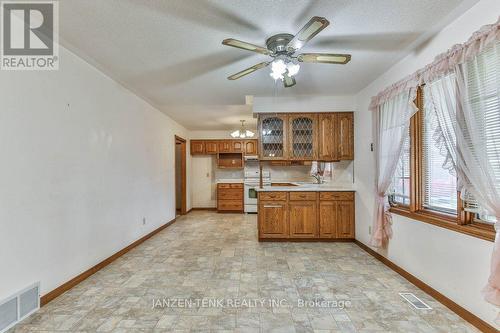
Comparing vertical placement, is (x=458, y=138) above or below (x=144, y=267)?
above

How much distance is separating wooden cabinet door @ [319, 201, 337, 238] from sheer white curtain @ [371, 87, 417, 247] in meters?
1.00

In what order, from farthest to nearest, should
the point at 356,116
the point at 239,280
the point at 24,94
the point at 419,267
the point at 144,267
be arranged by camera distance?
the point at 356,116
the point at 144,267
the point at 239,280
the point at 419,267
the point at 24,94

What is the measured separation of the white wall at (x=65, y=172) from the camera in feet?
6.59

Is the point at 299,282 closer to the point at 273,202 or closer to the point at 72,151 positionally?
the point at 273,202

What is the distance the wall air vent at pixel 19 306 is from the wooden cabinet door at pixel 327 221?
146 inches

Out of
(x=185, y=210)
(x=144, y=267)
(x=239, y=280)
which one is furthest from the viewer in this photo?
(x=185, y=210)

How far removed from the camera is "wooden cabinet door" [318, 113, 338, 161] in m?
4.42

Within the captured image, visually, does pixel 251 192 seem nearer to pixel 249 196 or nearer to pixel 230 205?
pixel 249 196

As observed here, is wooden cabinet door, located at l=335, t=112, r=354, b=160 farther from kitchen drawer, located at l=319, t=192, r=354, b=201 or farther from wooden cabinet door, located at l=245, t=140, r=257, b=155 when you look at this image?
wooden cabinet door, located at l=245, t=140, r=257, b=155

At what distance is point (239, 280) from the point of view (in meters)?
2.81

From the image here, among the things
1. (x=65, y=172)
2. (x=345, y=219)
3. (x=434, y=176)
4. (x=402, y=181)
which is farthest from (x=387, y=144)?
(x=65, y=172)

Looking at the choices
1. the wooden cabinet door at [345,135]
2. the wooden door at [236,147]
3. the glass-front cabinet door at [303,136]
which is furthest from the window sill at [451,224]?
the wooden door at [236,147]

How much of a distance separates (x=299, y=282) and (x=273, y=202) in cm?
171

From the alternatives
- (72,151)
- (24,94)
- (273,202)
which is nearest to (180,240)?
(273,202)
